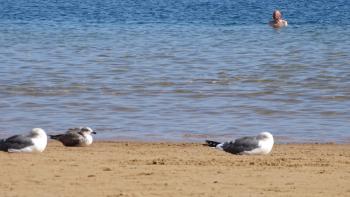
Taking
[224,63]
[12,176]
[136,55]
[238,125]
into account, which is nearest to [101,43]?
[136,55]

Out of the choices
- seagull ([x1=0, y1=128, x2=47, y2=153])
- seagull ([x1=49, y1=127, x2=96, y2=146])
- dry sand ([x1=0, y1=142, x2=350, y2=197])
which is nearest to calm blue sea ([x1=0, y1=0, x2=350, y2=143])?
seagull ([x1=49, y1=127, x2=96, y2=146])

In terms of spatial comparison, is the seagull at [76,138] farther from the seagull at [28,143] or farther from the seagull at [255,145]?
the seagull at [255,145]

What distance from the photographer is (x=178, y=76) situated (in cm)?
1969

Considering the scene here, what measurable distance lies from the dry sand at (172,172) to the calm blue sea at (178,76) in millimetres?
1706

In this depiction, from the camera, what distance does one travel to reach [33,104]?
51.5 feet

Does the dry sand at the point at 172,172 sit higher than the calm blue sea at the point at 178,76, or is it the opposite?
the calm blue sea at the point at 178,76

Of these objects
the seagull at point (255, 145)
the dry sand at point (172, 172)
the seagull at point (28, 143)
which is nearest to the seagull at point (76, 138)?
the dry sand at point (172, 172)

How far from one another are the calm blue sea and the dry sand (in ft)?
5.60

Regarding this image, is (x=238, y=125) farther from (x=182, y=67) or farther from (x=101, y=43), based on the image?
(x=101, y=43)

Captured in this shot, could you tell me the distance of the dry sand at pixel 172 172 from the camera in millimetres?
8750

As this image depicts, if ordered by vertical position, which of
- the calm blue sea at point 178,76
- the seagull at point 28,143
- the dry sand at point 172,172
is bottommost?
the dry sand at point 172,172

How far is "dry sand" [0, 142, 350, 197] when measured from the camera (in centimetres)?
875

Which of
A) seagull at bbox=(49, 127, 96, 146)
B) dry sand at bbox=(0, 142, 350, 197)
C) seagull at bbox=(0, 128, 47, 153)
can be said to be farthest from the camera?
seagull at bbox=(49, 127, 96, 146)

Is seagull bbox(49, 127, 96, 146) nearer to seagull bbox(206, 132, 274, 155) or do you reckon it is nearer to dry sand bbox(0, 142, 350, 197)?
dry sand bbox(0, 142, 350, 197)
